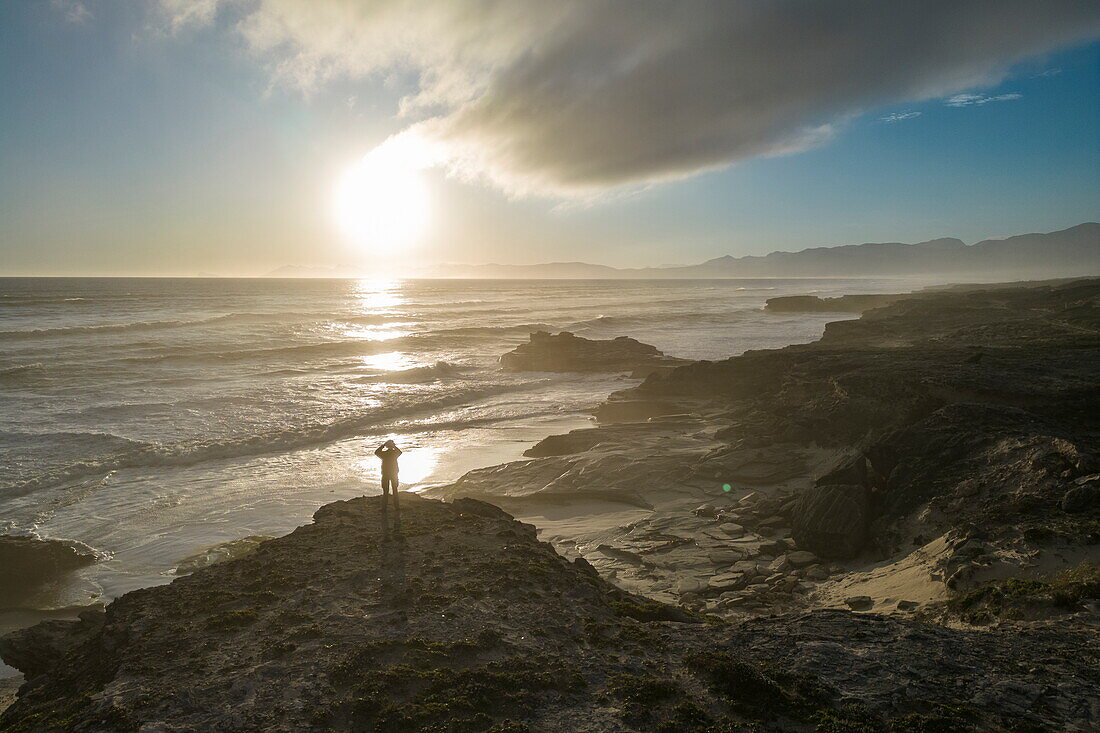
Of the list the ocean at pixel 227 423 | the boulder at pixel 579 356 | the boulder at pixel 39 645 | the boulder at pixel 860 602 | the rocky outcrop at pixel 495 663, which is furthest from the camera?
the boulder at pixel 579 356

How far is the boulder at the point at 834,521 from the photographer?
964 centimetres

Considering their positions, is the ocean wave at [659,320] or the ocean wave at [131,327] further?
the ocean wave at [659,320]

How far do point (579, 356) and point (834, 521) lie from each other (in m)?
26.4

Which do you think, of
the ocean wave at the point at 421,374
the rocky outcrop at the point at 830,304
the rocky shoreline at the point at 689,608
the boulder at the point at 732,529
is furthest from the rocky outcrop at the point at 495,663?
the rocky outcrop at the point at 830,304

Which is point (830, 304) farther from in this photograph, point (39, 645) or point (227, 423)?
point (39, 645)

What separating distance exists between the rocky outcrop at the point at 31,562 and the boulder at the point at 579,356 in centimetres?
2581

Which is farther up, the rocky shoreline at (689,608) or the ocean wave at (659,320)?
the ocean wave at (659,320)

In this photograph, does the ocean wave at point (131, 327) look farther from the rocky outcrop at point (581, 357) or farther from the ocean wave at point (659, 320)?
the rocky outcrop at point (581, 357)

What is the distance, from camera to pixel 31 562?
1115 centimetres

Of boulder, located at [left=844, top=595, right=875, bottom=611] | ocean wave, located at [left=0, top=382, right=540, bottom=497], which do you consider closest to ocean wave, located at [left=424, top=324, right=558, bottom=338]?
ocean wave, located at [left=0, top=382, right=540, bottom=497]

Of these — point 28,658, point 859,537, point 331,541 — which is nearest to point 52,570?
point 28,658

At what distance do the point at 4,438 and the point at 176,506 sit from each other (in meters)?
11.1

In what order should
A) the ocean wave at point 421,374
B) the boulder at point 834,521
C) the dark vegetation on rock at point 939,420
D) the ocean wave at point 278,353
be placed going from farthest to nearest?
the ocean wave at point 278,353 < the ocean wave at point 421,374 < the boulder at point 834,521 < the dark vegetation on rock at point 939,420

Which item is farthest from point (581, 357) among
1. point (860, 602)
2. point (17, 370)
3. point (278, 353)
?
point (17, 370)
